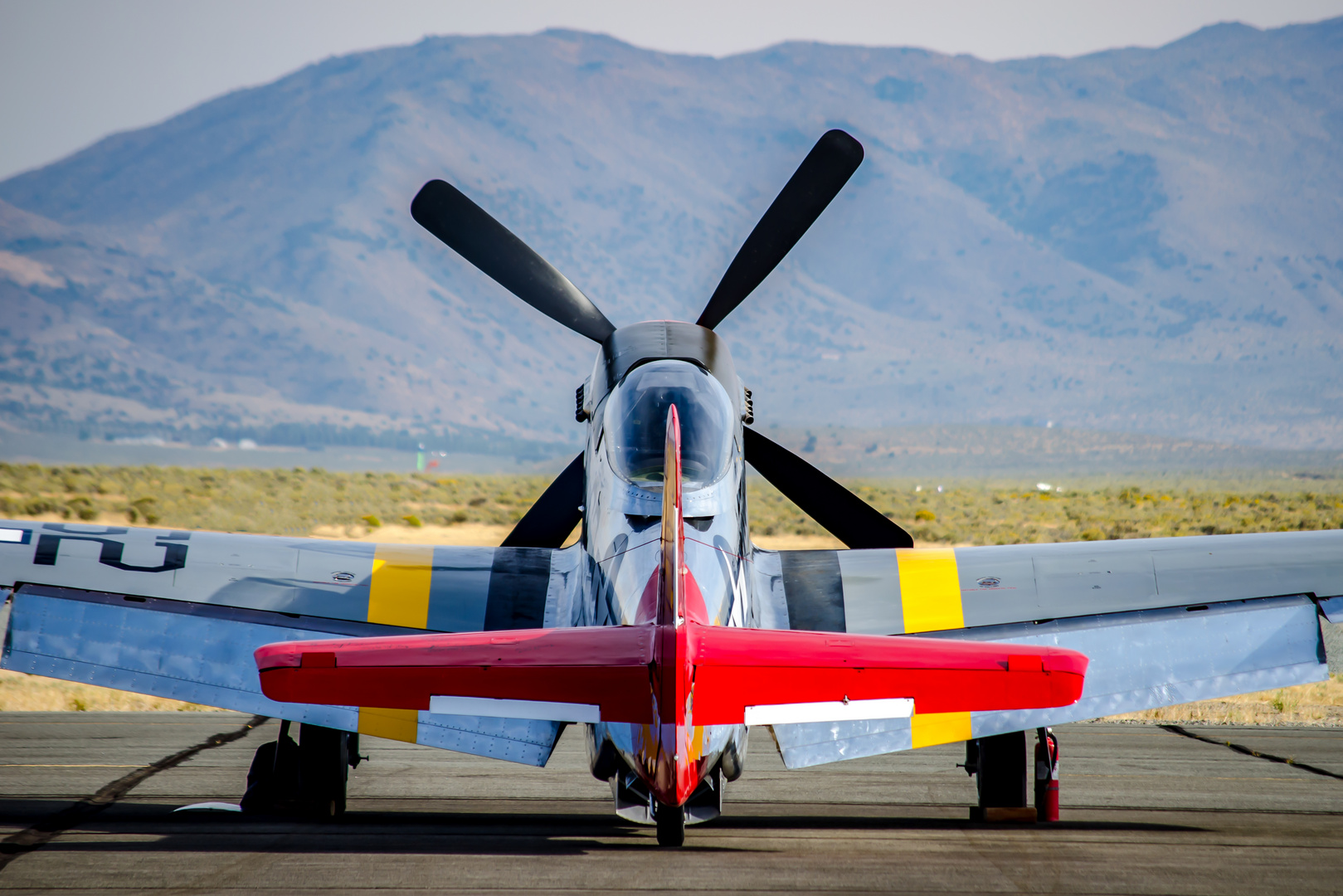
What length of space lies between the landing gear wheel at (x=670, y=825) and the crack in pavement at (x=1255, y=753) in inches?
282

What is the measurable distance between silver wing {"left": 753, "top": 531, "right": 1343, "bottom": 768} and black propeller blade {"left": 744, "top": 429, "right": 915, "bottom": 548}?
604 mm

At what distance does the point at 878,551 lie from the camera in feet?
29.9

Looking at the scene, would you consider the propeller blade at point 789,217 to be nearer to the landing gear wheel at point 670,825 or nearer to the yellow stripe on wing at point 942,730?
the yellow stripe on wing at point 942,730

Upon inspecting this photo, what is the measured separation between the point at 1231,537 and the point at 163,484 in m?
63.5

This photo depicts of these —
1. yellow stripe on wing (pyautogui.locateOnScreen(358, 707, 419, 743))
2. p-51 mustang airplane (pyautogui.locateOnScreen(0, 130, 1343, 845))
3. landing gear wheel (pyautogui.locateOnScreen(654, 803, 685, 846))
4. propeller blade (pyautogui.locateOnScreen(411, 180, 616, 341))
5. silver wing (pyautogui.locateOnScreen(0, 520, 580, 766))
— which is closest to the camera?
landing gear wheel (pyautogui.locateOnScreen(654, 803, 685, 846))

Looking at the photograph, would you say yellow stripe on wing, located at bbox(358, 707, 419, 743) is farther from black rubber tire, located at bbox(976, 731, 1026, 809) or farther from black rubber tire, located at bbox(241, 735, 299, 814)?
black rubber tire, located at bbox(976, 731, 1026, 809)

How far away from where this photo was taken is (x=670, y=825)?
25.0 feet

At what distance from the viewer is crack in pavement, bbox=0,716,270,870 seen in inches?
295

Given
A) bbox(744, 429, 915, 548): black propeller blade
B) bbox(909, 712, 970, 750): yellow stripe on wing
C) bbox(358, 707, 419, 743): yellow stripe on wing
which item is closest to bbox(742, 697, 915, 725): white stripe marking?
bbox(909, 712, 970, 750): yellow stripe on wing

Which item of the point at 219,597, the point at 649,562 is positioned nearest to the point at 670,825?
the point at 649,562

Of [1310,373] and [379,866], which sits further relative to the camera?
[1310,373]

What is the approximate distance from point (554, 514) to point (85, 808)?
4229 millimetres

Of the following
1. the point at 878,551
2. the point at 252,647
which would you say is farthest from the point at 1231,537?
the point at 252,647

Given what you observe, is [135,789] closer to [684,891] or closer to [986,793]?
[684,891]
